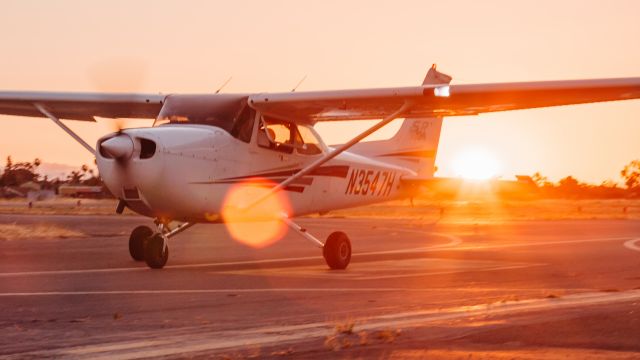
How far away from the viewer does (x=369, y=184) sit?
19.0 meters

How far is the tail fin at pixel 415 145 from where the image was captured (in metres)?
21.0

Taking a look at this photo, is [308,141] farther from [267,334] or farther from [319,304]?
[267,334]

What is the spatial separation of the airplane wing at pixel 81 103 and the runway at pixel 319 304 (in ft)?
8.50

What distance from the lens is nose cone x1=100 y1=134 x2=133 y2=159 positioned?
43.2 ft

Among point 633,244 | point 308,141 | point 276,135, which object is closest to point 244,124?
point 276,135

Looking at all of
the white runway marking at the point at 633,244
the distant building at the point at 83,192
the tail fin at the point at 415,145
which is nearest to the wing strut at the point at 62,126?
the tail fin at the point at 415,145

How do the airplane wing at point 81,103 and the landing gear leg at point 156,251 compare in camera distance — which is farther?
the airplane wing at point 81,103

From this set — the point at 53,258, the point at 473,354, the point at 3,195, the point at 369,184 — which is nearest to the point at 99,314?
the point at 473,354

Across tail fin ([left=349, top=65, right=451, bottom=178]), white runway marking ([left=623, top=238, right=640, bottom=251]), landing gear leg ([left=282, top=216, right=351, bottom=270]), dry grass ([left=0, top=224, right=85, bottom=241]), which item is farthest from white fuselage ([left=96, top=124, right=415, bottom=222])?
dry grass ([left=0, top=224, right=85, bottom=241])

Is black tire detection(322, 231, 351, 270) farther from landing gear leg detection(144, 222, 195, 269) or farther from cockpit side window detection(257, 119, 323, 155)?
landing gear leg detection(144, 222, 195, 269)

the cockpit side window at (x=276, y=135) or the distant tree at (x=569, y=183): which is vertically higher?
the cockpit side window at (x=276, y=135)

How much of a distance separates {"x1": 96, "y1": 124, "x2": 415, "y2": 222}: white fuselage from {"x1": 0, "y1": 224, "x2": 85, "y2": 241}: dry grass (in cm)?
996

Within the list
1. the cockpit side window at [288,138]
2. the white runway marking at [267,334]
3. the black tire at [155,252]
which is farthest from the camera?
the cockpit side window at [288,138]

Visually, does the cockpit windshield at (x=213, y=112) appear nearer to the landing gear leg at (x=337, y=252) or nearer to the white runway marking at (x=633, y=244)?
the landing gear leg at (x=337, y=252)
